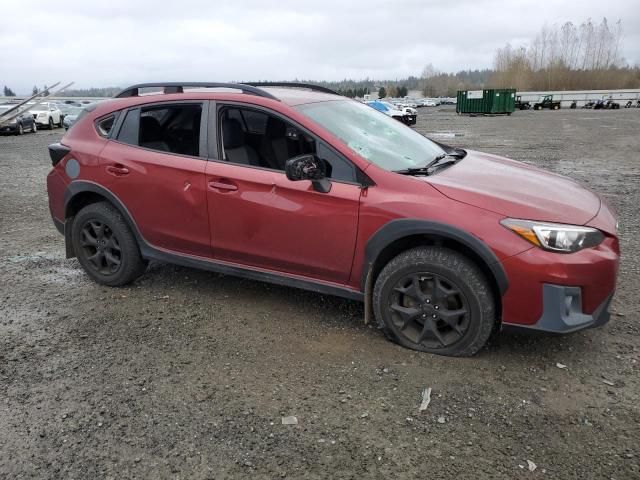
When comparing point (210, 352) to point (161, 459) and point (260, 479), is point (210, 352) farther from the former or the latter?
point (260, 479)

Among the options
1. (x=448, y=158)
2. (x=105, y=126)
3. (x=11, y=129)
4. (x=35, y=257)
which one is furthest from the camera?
(x=11, y=129)

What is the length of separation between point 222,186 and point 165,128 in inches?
33.1

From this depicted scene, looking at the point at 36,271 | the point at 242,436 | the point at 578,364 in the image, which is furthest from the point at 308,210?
the point at 36,271

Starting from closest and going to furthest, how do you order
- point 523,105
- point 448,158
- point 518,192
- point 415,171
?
point 518,192 → point 415,171 → point 448,158 → point 523,105

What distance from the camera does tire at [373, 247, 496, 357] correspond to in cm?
332

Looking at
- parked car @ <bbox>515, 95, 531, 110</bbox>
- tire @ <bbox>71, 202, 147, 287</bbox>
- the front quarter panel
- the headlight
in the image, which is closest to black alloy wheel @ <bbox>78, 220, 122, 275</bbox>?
tire @ <bbox>71, 202, 147, 287</bbox>

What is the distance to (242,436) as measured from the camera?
9.14 feet

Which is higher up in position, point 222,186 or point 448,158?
point 448,158

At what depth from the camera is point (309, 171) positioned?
3.59 metres

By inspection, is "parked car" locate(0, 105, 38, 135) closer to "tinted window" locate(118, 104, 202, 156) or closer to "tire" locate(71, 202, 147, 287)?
"tire" locate(71, 202, 147, 287)

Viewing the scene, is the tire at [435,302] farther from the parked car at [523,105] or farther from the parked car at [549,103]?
the parked car at [523,105]

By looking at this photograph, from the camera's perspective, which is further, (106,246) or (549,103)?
(549,103)

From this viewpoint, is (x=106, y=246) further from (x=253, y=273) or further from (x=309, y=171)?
(x=309, y=171)

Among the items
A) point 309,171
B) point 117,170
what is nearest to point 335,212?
point 309,171
